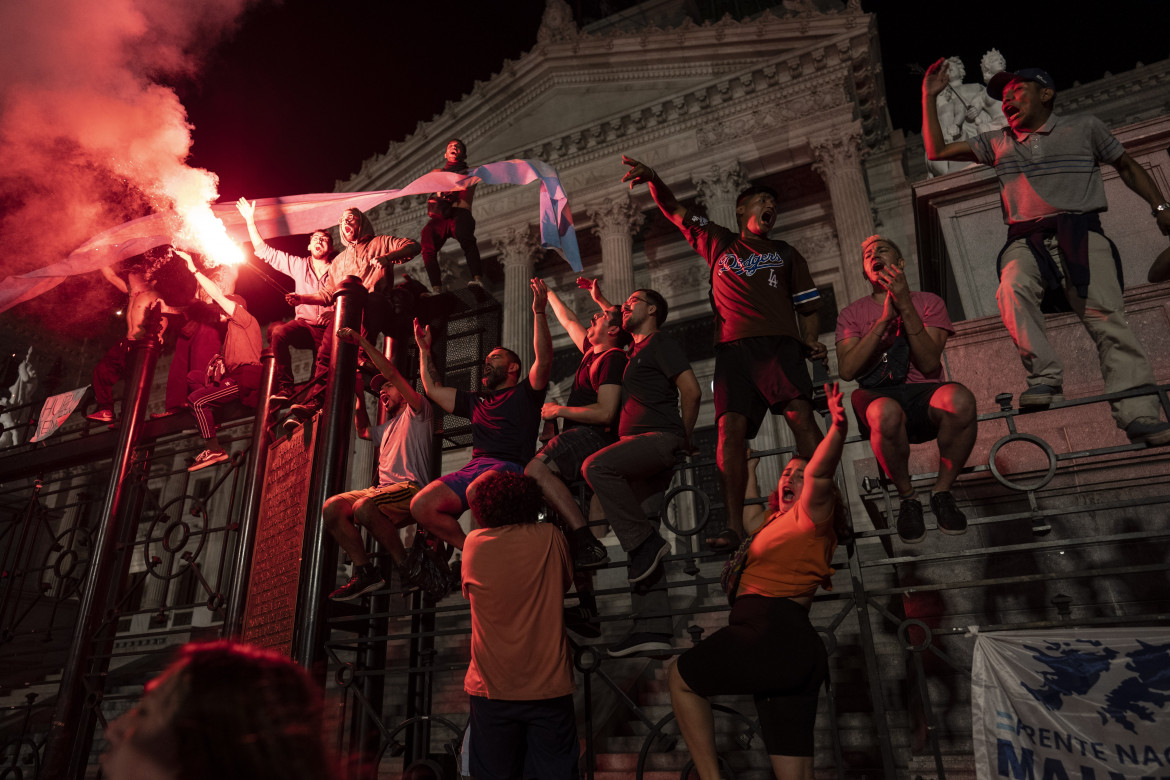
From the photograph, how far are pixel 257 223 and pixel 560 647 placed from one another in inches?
235

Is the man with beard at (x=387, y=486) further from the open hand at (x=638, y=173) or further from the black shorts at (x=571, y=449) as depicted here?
the open hand at (x=638, y=173)

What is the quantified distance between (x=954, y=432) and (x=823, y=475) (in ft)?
4.30

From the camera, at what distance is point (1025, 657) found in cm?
341

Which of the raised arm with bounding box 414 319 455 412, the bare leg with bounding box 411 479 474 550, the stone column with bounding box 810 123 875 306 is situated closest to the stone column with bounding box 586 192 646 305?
the stone column with bounding box 810 123 875 306

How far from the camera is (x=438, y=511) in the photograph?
199 inches

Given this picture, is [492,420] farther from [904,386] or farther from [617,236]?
[617,236]

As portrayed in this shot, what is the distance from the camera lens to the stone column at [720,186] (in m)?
18.9

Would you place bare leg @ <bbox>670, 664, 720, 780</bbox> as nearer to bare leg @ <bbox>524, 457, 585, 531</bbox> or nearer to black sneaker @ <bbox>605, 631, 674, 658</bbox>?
black sneaker @ <bbox>605, 631, 674, 658</bbox>

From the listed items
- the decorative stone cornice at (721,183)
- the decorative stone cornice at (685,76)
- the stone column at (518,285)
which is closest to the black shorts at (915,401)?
the stone column at (518,285)

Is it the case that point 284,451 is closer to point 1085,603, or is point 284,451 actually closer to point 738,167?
point 1085,603

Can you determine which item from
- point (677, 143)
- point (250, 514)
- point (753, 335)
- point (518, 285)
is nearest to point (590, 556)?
point (753, 335)

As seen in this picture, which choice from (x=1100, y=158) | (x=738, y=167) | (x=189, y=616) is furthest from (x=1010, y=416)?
(x=189, y=616)

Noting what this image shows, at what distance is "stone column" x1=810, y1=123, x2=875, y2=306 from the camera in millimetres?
16216

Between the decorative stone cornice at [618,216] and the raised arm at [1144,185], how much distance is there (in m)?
15.7
